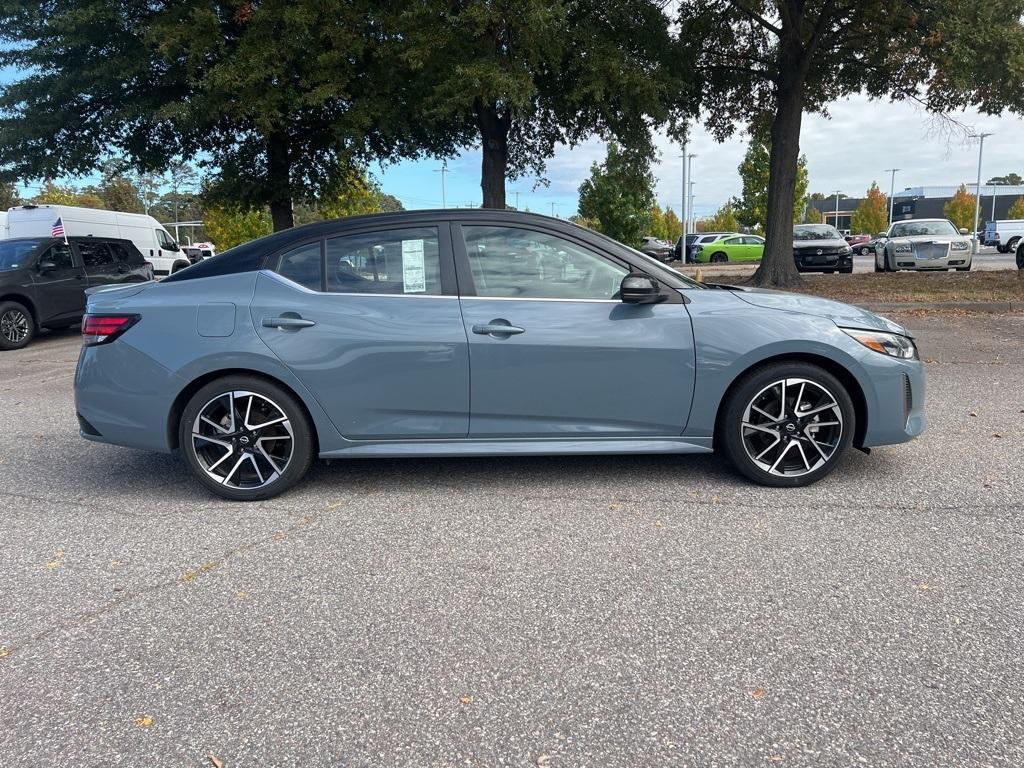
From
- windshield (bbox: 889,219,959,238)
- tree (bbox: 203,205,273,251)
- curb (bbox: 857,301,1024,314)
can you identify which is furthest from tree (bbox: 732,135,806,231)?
curb (bbox: 857,301,1024,314)

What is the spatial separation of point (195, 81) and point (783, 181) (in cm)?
1158

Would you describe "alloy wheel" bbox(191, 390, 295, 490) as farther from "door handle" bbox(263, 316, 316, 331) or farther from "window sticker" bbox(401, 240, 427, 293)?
"window sticker" bbox(401, 240, 427, 293)

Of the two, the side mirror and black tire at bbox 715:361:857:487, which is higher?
the side mirror

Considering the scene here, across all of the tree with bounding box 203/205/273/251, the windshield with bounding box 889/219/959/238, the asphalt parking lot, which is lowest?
the asphalt parking lot

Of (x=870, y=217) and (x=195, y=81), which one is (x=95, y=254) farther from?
(x=870, y=217)

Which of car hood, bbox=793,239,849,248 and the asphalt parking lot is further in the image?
car hood, bbox=793,239,849,248

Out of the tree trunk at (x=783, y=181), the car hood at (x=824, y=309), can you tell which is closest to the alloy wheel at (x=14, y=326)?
the car hood at (x=824, y=309)

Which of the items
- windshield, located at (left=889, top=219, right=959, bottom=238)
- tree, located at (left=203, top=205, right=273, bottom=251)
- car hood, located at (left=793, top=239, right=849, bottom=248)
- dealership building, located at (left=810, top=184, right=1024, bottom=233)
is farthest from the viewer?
dealership building, located at (left=810, top=184, right=1024, bottom=233)

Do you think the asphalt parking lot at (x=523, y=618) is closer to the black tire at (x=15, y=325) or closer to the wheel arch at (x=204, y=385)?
the wheel arch at (x=204, y=385)

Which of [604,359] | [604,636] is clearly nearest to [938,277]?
[604,359]

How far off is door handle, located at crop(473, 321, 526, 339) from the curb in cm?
916

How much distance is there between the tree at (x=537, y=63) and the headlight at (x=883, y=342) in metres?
8.50

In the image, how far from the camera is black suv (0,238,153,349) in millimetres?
11500

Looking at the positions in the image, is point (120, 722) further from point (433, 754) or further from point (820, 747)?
point (820, 747)
